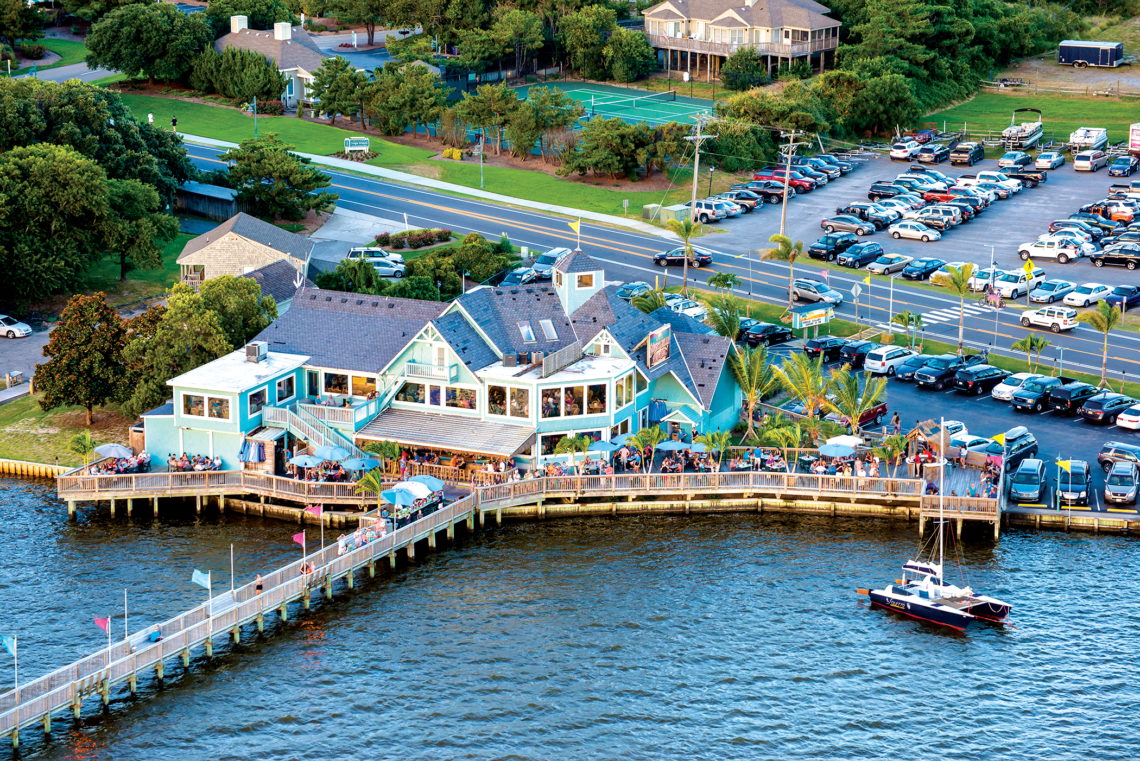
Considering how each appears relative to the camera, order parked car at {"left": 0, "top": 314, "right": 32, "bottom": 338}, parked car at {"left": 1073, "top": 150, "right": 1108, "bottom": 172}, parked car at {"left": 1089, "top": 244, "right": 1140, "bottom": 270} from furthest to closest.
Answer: parked car at {"left": 1073, "top": 150, "right": 1108, "bottom": 172} → parked car at {"left": 1089, "top": 244, "right": 1140, "bottom": 270} → parked car at {"left": 0, "top": 314, "right": 32, "bottom": 338}

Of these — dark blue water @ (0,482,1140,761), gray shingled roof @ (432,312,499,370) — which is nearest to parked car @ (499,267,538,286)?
gray shingled roof @ (432,312,499,370)

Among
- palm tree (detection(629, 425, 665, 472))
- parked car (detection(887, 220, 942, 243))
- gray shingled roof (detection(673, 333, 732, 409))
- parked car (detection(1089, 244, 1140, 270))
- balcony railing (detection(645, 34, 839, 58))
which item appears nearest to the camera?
palm tree (detection(629, 425, 665, 472))

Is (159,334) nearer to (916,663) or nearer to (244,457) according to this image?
(244,457)

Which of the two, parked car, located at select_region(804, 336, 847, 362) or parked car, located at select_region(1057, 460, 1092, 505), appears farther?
parked car, located at select_region(804, 336, 847, 362)

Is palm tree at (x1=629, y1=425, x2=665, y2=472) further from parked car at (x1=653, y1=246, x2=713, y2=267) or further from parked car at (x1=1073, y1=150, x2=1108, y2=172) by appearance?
parked car at (x1=1073, y1=150, x2=1108, y2=172)

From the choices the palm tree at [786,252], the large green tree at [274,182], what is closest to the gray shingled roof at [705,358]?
the palm tree at [786,252]

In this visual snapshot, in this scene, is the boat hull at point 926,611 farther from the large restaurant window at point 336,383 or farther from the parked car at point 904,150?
the parked car at point 904,150
